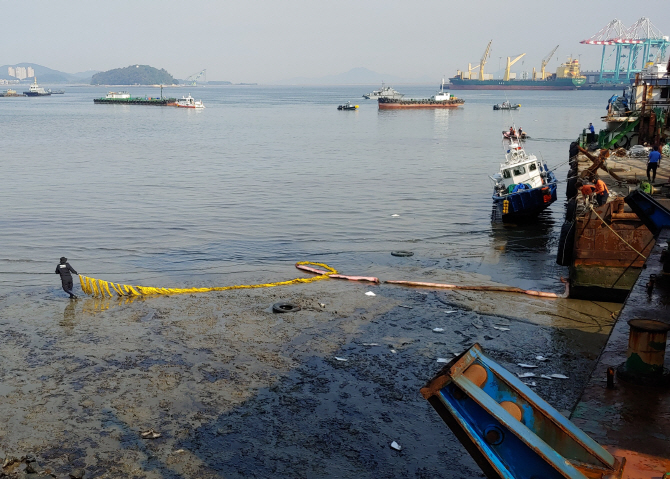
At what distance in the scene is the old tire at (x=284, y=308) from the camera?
15905mm

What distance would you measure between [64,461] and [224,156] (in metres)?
48.1

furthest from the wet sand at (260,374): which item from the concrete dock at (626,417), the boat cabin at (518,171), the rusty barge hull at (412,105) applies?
the rusty barge hull at (412,105)

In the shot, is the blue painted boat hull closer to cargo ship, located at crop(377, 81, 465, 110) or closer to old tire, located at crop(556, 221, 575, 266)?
old tire, located at crop(556, 221, 575, 266)

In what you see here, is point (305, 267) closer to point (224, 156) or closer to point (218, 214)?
point (218, 214)

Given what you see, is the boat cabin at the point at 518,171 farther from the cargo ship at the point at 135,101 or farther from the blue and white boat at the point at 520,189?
the cargo ship at the point at 135,101

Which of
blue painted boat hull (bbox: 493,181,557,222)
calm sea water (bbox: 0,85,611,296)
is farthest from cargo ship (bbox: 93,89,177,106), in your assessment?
blue painted boat hull (bbox: 493,181,557,222)

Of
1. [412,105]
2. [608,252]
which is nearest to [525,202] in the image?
[608,252]

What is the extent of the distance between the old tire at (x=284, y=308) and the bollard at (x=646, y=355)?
31.9 feet

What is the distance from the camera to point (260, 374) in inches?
478

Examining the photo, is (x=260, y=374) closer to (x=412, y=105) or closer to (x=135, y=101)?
(x=412, y=105)

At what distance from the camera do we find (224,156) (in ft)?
182

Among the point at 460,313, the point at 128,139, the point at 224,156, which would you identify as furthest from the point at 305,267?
the point at 128,139

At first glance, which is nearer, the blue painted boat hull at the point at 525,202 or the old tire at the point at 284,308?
the old tire at the point at 284,308

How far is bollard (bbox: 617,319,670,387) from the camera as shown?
23.2ft
